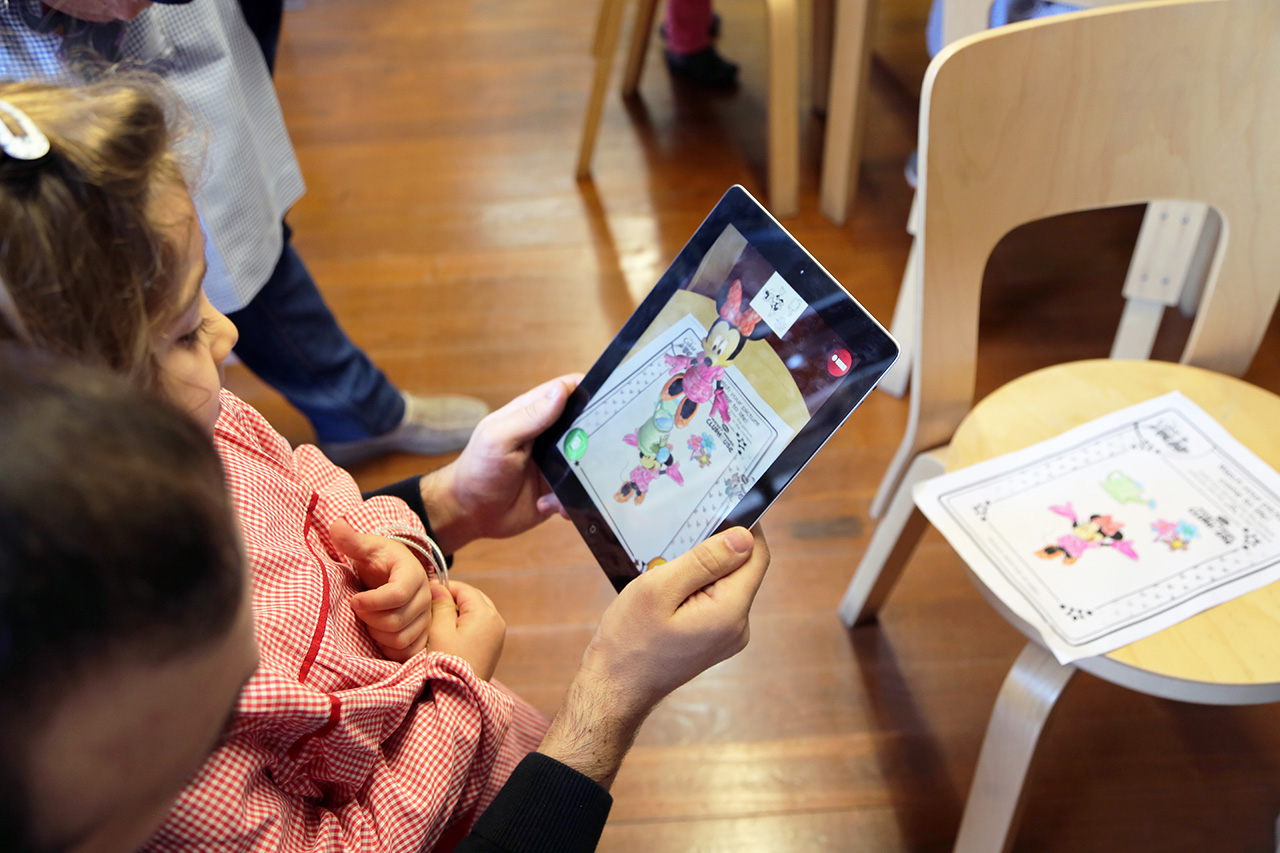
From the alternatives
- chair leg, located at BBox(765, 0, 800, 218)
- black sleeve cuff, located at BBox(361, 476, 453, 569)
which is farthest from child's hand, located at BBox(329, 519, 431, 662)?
chair leg, located at BBox(765, 0, 800, 218)

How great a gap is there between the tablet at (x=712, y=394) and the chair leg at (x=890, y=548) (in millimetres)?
371

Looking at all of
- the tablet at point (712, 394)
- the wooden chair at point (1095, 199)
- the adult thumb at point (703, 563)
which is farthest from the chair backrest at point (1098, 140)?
the adult thumb at point (703, 563)

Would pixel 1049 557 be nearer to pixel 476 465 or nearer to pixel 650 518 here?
pixel 650 518

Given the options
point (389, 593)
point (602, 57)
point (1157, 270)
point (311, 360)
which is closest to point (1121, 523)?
point (389, 593)

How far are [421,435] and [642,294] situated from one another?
565mm

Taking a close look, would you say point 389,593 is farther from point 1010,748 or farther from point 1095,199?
point 1095,199

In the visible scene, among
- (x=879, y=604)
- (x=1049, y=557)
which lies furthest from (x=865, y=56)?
(x=1049, y=557)

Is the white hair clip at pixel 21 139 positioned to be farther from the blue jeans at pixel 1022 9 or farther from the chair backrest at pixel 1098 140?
the blue jeans at pixel 1022 9

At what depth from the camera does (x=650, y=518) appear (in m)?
0.69

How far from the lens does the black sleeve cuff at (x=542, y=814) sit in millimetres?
547

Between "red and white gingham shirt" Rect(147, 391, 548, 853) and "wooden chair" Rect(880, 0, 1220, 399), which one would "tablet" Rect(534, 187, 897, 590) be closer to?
"red and white gingham shirt" Rect(147, 391, 548, 853)

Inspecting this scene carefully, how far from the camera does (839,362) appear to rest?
1.89 feet

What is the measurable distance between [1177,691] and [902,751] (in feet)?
1.60

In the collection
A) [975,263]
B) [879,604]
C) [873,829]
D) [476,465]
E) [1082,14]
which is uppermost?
[1082,14]
